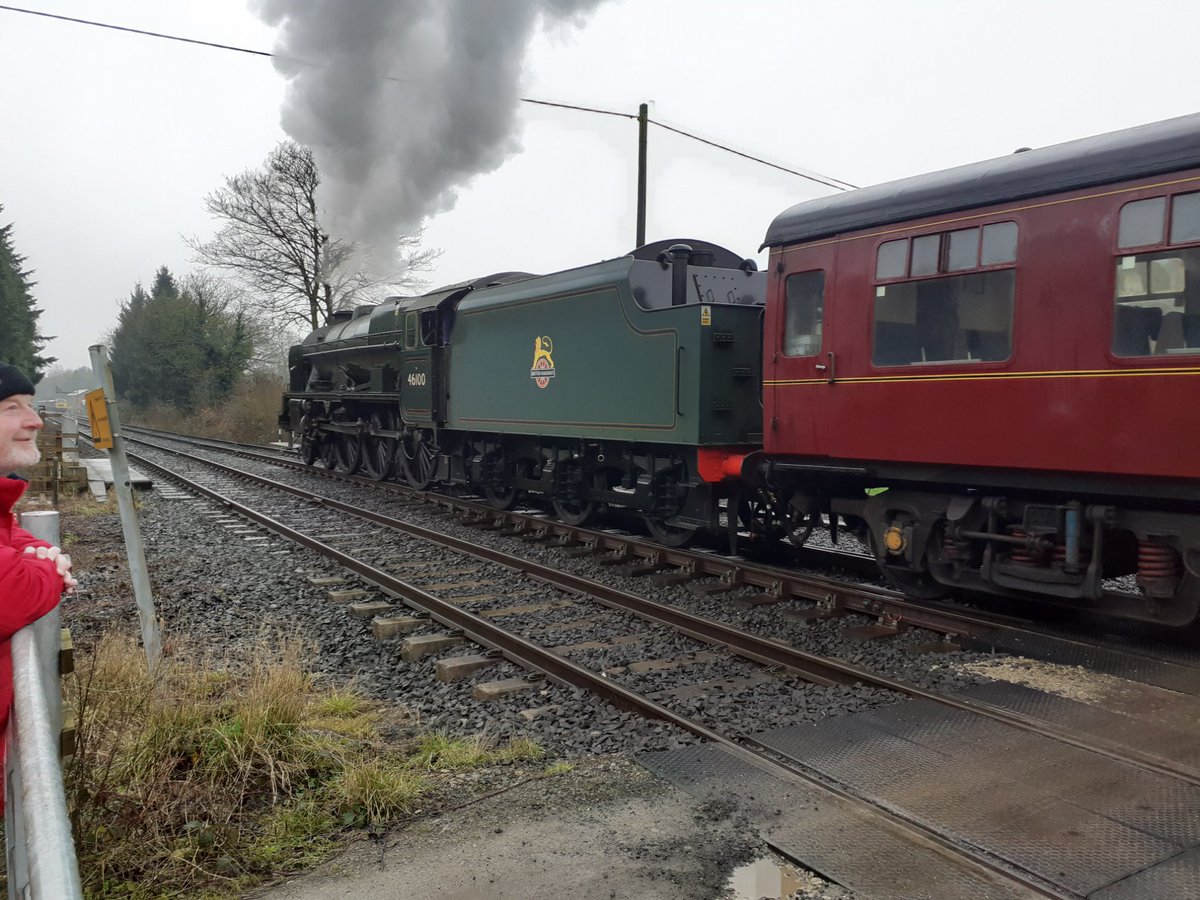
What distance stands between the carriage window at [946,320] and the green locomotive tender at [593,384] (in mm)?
2078

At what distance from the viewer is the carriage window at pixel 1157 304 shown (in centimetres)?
454

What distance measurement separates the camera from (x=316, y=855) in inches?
120

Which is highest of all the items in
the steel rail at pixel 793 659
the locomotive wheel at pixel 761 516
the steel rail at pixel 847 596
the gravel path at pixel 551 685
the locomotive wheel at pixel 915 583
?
the locomotive wheel at pixel 761 516

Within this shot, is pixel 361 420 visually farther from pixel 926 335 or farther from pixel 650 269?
pixel 926 335

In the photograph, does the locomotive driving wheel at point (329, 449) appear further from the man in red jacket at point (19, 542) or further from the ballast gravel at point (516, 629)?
the man in red jacket at point (19, 542)

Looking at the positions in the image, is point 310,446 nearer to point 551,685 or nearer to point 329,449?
point 329,449

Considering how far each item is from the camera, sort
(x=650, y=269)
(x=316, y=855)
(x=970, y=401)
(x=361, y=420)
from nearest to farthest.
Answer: (x=316, y=855), (x=970, y=401), (x=650, y=269), (x=361, y=420)

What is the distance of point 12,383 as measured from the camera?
2137 millimetres

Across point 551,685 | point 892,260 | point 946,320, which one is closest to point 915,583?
point 946,320

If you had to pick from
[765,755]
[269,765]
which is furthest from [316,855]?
[765,755]

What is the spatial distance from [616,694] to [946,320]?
11.0ft

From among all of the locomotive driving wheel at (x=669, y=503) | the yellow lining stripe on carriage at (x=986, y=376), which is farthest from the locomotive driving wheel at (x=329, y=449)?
the yellow lining stripe on carriage at (x=986, y=376)

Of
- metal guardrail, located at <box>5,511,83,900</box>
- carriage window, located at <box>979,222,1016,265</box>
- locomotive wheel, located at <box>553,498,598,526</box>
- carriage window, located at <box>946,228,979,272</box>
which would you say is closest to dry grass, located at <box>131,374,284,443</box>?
locomotive wheel, located at <box>553,498,598,526</box>

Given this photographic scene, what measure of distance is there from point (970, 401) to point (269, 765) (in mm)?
4613
